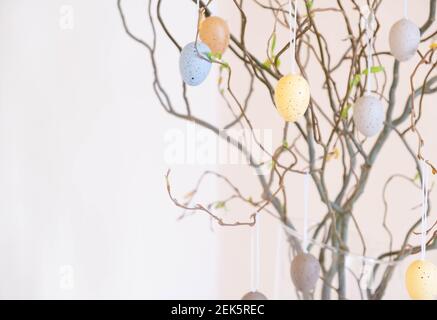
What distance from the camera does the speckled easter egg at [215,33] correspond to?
1.67 feet

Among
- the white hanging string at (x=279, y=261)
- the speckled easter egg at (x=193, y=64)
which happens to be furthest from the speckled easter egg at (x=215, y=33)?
the white hanging string at (x=279, y=261)

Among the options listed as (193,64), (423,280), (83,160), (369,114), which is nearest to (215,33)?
(193,64)

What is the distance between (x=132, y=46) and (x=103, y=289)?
17.2 inches

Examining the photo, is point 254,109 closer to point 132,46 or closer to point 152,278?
point 132,46

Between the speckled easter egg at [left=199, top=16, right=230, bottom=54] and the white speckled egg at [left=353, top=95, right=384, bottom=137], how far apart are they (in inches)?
5.3

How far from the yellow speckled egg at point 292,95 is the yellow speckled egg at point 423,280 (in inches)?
6.3

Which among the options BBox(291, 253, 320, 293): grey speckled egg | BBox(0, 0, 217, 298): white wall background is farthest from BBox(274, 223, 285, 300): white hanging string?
BBox(0, 0, 217, 298): white wall background

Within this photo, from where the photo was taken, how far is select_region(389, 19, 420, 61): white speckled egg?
53 cm

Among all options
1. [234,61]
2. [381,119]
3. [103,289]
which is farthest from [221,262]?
[381,119]

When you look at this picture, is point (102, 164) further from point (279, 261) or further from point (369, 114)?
point (369, 114)

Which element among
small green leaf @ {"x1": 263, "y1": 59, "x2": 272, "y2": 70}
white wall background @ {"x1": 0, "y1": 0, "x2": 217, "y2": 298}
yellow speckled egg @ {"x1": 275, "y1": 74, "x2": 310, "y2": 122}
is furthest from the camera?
white wall background @ {"x1": 0, "y1": 0, "x2": 217, "y2": 298}

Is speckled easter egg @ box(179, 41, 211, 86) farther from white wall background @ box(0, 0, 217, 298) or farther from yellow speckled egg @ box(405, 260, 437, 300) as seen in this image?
white wall background @ box(0, 0, 217, 298)

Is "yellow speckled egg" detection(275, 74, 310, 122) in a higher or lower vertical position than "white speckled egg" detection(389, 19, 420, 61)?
lower

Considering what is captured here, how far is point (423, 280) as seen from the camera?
1.64 feet
